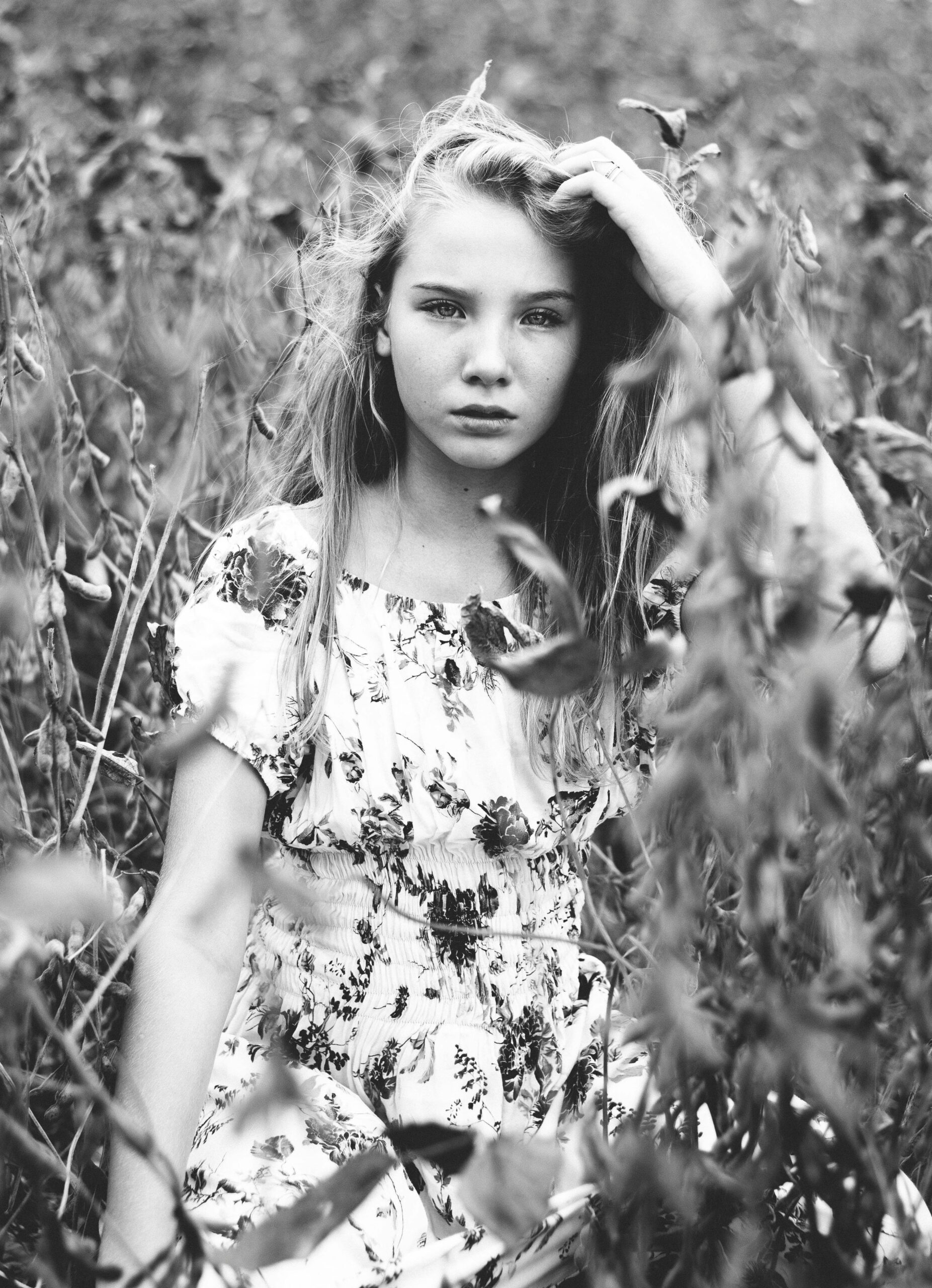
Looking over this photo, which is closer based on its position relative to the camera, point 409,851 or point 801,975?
point 801,975

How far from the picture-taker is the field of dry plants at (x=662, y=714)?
1.60 feet

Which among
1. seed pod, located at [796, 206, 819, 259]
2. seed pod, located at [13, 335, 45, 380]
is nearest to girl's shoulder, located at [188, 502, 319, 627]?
seed pod, located at [13, 335, 45, 380]

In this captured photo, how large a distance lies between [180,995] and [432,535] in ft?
1.40

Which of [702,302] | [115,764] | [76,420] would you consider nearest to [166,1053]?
[115,764]

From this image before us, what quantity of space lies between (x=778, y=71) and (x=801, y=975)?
Answer: 11.3 ft

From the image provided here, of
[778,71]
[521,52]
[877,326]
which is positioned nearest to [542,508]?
[877,326]

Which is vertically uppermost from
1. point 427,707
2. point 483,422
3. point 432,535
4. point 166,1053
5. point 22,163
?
point 22,163

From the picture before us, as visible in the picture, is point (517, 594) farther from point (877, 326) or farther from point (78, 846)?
point (877, 326)

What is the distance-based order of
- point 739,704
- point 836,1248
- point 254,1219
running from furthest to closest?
point 254,1219
point 836,1248
point 739,704

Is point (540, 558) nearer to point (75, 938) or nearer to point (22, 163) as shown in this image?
point (75, 938)

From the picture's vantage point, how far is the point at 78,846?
3.16ft

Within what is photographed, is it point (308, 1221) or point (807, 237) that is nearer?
point (308, 1221)

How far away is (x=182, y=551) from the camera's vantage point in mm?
1241

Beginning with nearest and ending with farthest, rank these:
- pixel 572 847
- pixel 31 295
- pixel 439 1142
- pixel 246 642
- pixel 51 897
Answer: pixel 51 897 < pixel 439 1142 < pixel 572 847 < pixel 31 295 < pixel 246 642
